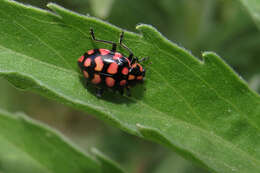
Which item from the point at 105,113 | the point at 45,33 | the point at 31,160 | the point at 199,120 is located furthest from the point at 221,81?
the point at 31,160

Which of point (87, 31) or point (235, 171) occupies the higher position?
point (87, 31)

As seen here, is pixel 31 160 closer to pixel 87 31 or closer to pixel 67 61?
pixel 67 61

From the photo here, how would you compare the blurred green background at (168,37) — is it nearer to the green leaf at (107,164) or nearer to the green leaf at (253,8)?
the green leaf at (107,164)

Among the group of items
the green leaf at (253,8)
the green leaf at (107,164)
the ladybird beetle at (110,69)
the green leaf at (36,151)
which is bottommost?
the green leaf at (36,151)

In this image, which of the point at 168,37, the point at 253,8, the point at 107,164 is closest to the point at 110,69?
the point at 107,164

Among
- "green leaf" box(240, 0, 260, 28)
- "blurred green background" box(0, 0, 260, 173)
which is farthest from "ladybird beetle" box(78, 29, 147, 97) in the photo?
"blurred green background" box(0, 0, 260, 173)

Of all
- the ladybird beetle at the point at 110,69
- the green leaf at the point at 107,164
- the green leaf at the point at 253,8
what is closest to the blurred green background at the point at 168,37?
the green leaf at the point at 107,164
